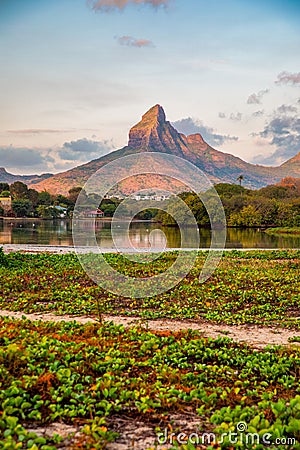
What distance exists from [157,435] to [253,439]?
87 centimetres

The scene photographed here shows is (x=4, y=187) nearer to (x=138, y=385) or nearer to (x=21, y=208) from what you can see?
(x=21, y=208)

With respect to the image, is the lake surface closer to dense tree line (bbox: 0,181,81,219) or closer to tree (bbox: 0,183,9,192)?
dense tree line (bbox: 0,181,81,219)

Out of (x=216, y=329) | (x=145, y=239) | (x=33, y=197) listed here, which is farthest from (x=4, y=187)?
(x=216, y=329)

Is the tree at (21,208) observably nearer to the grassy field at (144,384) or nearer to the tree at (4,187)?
the tree at (4,187)

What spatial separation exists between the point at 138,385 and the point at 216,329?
14.5 ft

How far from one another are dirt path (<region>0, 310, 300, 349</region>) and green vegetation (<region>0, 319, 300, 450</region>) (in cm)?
103

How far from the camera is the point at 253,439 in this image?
4371mm

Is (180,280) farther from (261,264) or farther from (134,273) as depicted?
(261,264)

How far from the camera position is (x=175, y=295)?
13.6 m

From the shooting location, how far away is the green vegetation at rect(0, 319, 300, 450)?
15.1 ft

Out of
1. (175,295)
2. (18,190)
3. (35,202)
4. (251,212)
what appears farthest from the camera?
(18,190)

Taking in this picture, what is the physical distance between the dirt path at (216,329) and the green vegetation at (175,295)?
38cm

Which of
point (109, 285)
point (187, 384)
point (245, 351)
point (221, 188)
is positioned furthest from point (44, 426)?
point (221, 188)

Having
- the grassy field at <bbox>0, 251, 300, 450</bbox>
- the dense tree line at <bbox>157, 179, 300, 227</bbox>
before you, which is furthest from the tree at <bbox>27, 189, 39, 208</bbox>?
the grassy field at <bbox>0, 251, 300, 450</bbox>
